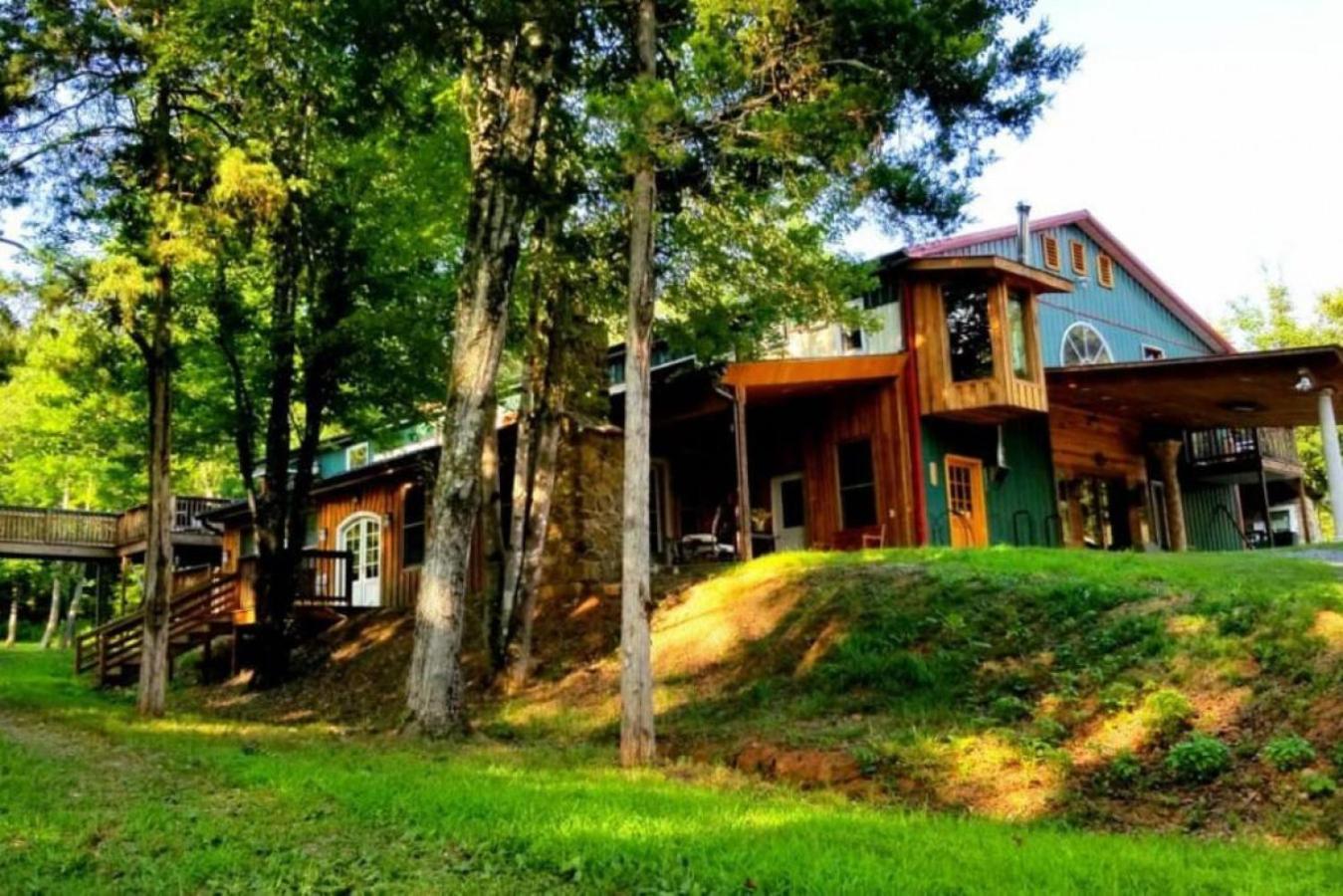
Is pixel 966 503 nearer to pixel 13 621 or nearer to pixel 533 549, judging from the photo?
pixel 533 549

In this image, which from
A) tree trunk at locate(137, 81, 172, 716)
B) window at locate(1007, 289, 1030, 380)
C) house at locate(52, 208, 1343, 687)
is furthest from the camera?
window at locate(1007, 289, 1030, 380)

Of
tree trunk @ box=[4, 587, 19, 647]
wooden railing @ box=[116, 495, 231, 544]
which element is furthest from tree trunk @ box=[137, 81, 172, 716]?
tree trunk @ box=[4, 587, 19, 647]

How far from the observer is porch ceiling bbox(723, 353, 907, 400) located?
47.5ft

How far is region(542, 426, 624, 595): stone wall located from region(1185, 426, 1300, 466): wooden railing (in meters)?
14.2

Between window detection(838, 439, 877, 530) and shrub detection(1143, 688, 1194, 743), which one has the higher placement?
window detection(838, 439, 877, 530)

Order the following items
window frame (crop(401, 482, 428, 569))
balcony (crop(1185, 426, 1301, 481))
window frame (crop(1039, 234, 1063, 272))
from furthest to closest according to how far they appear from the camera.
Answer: balcony (crop(1185, 426, 1301, 481)) < window frame (crop(1039, 234, 1063, 272)) < window frame (crop(401, 482, 428, 569))

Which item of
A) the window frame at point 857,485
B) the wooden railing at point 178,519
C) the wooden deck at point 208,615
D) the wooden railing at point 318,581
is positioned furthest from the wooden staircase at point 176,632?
the window frame at point 857,485

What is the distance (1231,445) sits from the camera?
2244 centimetres

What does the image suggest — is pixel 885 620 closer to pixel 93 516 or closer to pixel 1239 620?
pixel 1239 620

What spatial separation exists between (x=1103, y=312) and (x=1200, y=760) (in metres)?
16.4

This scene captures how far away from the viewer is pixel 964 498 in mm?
16891

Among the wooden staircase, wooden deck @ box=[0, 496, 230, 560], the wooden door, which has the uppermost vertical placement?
wooden deck @ box=[0, 496, 230, 560]

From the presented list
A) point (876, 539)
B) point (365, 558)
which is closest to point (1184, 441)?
point (876, 539)

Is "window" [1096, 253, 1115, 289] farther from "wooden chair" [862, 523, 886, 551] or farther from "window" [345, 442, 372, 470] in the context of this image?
"window" [345, 442, 372, 470]
